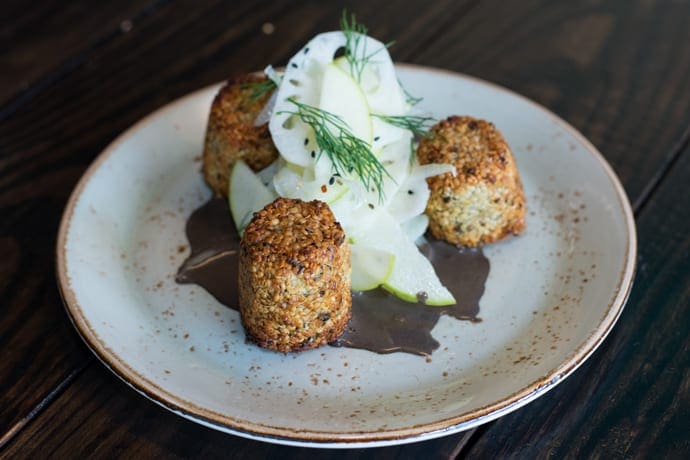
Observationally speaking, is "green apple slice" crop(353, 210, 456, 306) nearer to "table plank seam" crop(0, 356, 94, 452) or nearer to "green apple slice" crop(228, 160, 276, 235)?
"green apple slice" crop(228, 160, 276, 235)

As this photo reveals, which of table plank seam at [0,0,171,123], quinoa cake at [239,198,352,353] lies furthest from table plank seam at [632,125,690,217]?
table plank seam at [0,0,171,123]

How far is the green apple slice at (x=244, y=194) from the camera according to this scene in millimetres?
2484

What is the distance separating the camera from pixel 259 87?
8.43 ft

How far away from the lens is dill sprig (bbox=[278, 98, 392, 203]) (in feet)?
7.65

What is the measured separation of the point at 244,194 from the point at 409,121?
529 millimetres

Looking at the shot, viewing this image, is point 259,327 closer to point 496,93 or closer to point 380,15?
point 496,93

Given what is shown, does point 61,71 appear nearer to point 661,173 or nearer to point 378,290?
point 378,290

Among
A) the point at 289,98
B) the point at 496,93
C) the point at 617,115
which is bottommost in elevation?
the point at 617,115

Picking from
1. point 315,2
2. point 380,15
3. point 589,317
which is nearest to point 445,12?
point 380,15

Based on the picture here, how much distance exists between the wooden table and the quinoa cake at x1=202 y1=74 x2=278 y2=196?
1.92 ft

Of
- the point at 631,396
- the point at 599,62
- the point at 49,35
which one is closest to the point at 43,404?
the point at 631,396

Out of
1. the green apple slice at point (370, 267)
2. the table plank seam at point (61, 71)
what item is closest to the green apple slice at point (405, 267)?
the green apple slice at point (370, 267)

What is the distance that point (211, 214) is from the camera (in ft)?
8.66

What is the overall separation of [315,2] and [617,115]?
1.34m
